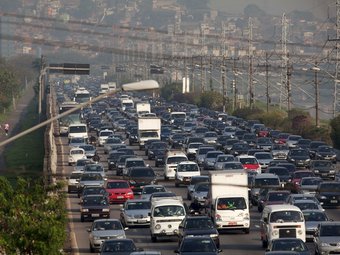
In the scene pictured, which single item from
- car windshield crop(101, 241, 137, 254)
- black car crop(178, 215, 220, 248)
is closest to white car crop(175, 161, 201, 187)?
black car crop(178, 215, 220, 248)

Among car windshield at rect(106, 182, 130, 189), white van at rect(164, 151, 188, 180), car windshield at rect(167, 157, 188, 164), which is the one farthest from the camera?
car windshield at rect(167, 157, 188, 164)

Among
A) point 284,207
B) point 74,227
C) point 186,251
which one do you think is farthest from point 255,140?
point 186,251

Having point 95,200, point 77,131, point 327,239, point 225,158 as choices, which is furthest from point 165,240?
point 77,131

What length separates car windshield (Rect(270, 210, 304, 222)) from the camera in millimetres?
46688

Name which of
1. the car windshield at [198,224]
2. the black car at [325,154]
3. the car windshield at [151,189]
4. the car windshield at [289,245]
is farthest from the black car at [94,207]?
the black car at [325,154]

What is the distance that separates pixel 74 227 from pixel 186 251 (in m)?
14.9

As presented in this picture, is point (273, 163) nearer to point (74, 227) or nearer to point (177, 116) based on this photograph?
point (74, 227)

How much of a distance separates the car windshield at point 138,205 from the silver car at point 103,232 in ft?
19.7

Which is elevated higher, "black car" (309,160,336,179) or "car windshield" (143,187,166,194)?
"car windshield" (143,187,166,194)

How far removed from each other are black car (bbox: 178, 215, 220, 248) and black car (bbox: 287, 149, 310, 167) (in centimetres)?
3317

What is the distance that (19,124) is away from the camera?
135625mm

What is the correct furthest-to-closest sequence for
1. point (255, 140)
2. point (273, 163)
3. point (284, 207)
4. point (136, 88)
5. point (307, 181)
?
1. point (255, 140)
2. point (273, 163)
3. point (307, 181)
4. point (284, 207)
5. point (136, 88)

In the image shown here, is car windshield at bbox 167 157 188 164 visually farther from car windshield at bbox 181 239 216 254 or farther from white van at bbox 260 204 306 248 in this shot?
car windshield at bbox 181 239 216 254

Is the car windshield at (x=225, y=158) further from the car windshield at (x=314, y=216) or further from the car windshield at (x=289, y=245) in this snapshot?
the car windshield at (x=289, y=245)
